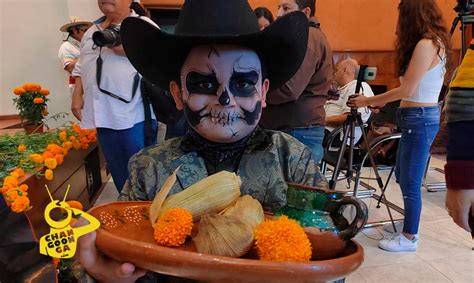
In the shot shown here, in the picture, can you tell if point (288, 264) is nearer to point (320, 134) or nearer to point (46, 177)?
point (46, 177)

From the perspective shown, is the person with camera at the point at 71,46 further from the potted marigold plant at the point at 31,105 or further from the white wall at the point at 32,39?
the potted marigold plant at the point at 31,105

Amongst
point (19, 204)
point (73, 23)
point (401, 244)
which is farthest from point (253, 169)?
point (73, 23)

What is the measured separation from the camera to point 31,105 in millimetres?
2199

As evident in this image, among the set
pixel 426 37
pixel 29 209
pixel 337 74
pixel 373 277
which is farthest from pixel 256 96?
pixel 337 74

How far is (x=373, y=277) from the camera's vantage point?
1.87 meters

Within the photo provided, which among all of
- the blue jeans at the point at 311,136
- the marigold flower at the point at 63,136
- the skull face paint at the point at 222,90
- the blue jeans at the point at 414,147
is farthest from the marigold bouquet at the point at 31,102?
the blue jeans at the point at 414,147

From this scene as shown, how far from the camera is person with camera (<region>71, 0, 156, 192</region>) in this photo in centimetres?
158

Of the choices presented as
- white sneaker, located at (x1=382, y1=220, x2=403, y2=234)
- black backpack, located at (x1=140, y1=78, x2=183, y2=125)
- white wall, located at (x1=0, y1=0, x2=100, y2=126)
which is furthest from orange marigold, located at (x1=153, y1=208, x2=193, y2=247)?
white wall, located at (x1=0, y1=0, x2=100, y2=126)

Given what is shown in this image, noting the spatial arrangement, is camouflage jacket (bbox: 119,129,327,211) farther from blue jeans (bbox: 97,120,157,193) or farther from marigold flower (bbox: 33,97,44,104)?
marigold flower (bbox: 33,97,44,104)

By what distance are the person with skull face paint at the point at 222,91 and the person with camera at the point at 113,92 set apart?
74 centimetres

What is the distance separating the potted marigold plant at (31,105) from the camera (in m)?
2.19

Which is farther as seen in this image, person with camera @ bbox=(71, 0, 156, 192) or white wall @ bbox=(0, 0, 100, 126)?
white wall @ bbox=(0, 0, 100, 126)

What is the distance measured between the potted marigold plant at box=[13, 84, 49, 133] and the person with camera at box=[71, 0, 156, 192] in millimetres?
706

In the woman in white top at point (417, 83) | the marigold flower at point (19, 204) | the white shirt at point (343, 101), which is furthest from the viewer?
the white shirt at point (343, 101)
